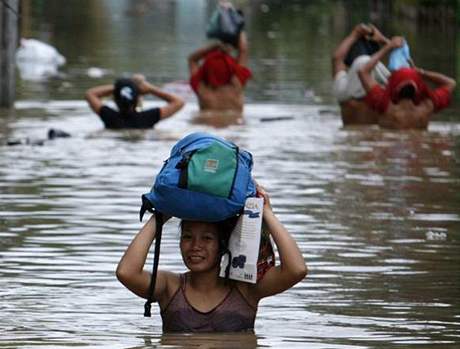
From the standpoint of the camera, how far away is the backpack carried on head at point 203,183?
7.19m

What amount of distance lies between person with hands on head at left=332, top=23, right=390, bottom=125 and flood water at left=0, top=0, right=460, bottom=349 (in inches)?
14.2

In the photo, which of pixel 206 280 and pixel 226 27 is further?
pixel 226 27

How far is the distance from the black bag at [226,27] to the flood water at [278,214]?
985 millimetres

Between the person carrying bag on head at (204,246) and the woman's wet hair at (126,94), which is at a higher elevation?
the person carrying bag on head at (204,246)

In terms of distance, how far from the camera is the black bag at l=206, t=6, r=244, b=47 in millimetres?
23453

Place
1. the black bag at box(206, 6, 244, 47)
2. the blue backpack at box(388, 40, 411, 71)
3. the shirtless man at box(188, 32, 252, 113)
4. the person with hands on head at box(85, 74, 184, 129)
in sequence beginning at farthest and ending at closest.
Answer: the black bag at box(206, 6, 244, 47)
the shirtless man at box(188, 32, 252, 113)
the blue backpack at box(388, 40, 411, 71)
the person with hands on head at box(85, 74, 184, 129)

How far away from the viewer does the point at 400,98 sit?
65.3 feet

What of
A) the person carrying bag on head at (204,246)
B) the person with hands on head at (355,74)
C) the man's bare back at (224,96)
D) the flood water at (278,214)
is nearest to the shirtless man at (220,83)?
the man's bare back at (224,96)

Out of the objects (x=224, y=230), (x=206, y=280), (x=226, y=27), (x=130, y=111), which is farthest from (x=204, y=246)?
(x=226, y=27)

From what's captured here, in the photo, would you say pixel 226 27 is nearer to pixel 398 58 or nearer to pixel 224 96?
pixel 224 96

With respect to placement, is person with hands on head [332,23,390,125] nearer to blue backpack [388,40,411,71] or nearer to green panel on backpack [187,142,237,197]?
blue backpack [388,40,411,71]

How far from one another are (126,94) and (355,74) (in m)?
2.80

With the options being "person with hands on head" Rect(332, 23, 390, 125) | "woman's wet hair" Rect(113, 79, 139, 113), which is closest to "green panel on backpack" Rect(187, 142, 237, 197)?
"woman's wet hair" Rect(113, 79, 139, 113)

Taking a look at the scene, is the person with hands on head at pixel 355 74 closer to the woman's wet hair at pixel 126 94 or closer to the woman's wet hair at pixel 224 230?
the woman's wet hair at pixel 126 94
